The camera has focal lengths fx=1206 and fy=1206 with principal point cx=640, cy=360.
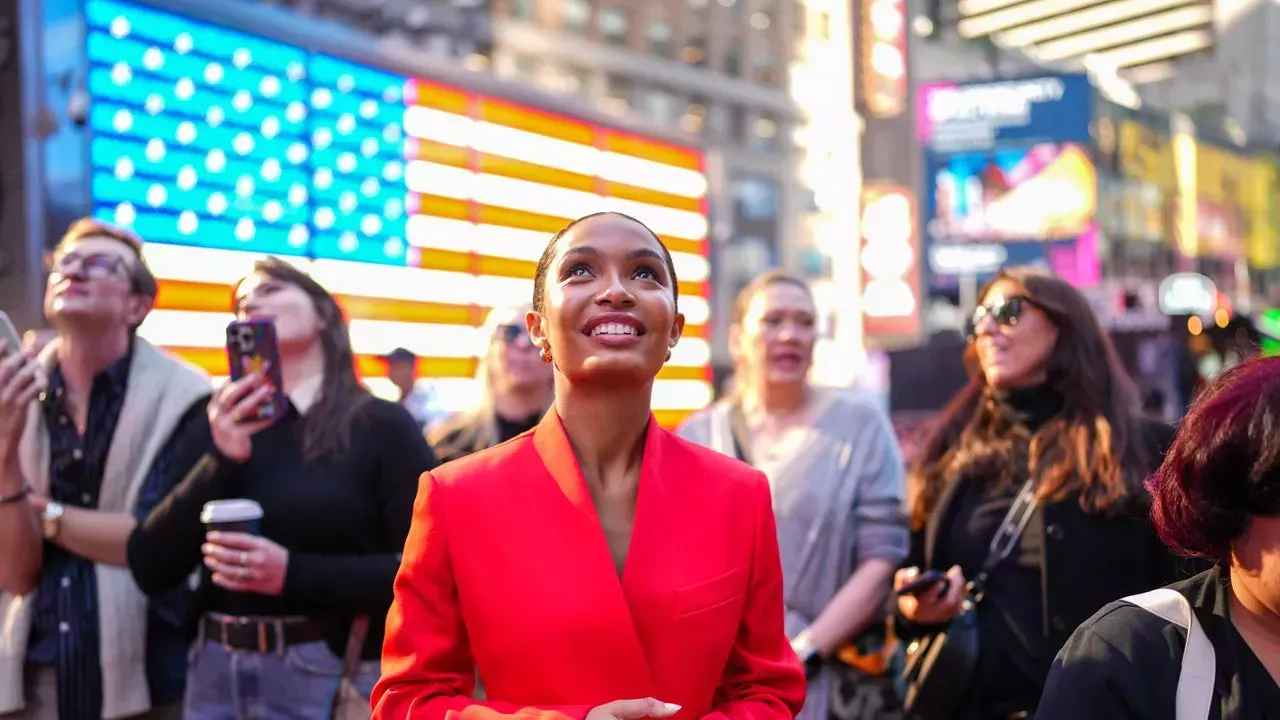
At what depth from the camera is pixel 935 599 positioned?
10.3 ft

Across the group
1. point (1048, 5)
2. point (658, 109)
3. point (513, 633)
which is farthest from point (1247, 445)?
point (1048, 5)

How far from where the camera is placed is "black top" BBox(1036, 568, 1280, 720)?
1.70 metres

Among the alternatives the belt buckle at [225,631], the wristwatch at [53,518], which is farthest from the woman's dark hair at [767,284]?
the wristwatch at [53,518]

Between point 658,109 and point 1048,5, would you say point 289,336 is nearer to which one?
point 658,109

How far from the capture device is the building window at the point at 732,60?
48344mm

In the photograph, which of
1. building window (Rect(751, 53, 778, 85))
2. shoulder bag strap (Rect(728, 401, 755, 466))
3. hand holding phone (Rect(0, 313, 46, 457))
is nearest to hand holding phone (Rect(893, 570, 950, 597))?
shoulder bag strap (Rect(728, 401, 755, 466))

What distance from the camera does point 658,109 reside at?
150 ft

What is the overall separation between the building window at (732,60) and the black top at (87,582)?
46240 millimetres

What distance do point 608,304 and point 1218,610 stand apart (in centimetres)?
103

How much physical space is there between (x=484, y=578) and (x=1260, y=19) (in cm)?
8152

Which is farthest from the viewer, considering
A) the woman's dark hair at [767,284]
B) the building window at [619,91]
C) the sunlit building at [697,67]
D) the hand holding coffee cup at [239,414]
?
the building window at [619,91]

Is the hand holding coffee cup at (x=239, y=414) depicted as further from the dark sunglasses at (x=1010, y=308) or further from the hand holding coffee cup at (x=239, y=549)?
the dark sunglasses at (x=1010, y=308)

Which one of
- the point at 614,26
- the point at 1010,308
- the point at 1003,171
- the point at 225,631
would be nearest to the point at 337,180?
the point at 225,631

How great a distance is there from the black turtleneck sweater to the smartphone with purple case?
1.95 meters
